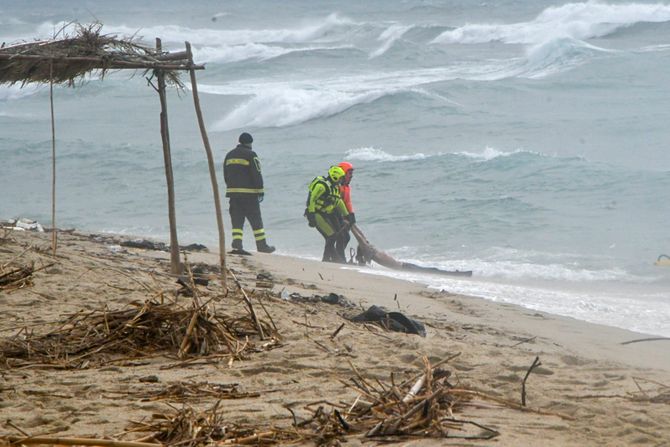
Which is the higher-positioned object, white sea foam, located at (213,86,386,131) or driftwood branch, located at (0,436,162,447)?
white sea foam, located at (213,86,386,131)

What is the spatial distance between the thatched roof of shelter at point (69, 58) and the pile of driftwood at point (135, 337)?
2394 millimetres

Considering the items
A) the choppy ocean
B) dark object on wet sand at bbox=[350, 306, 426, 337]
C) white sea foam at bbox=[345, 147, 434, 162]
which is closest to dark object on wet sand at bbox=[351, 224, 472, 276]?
the choppy ocean

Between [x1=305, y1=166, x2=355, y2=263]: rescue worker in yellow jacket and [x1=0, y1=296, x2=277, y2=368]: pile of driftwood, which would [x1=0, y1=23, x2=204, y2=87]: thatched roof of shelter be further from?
[x1=305, y1=166, x2=355, y2=263]: rescue worker in yellow jacket

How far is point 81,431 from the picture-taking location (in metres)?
4.32

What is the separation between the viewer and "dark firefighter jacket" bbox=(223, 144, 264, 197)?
13.1 metres

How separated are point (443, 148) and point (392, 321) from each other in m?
17.5

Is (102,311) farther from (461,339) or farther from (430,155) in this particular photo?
(430,155)

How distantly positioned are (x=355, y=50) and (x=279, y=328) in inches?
1502

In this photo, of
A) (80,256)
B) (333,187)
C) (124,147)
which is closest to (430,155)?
(124,147)

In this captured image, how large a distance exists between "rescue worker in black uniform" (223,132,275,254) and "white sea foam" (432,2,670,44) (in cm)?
3267

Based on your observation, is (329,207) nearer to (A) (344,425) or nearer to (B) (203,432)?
(A) (344,425)

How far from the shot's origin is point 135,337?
20.1ft

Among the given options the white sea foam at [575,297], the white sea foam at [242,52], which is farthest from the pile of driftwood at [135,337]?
the white sea foam at [242,52]

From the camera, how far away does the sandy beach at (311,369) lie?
15.1ft
